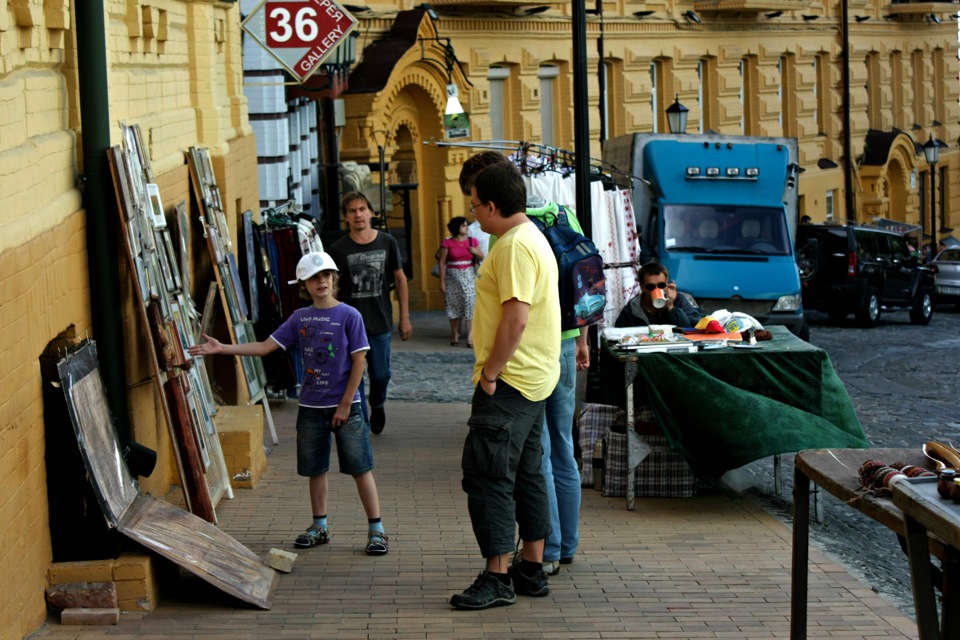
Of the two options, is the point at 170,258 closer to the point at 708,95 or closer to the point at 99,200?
the point at 99,200

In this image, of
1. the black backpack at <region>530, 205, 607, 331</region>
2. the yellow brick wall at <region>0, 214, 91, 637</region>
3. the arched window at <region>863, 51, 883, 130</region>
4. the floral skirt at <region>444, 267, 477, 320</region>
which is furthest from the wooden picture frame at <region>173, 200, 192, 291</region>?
the arched window at <region>863, 51, 883, 130</region>

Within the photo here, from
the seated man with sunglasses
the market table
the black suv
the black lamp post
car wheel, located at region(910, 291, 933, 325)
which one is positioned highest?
the black lamp post

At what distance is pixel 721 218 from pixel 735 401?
12.2 m

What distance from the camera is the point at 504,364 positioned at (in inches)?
270

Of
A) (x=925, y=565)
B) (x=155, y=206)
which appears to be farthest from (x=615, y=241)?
(x=925, y=565)

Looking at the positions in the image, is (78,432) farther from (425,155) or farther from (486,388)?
(425,155)

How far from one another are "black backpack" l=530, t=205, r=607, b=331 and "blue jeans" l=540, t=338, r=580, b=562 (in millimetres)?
137

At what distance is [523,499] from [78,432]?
6.55ft

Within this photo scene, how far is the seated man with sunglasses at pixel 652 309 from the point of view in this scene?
11039mm

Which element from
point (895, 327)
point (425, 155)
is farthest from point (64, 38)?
point (895, 327)

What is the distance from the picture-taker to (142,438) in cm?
874

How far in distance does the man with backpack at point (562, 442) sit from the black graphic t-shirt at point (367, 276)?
318cm

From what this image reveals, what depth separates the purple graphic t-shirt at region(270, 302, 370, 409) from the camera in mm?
8102

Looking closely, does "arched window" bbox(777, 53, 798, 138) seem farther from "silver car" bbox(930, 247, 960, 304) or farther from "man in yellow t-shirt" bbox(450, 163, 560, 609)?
"man in yellow t-shirt" bbox(450, 163, 560, 609)
